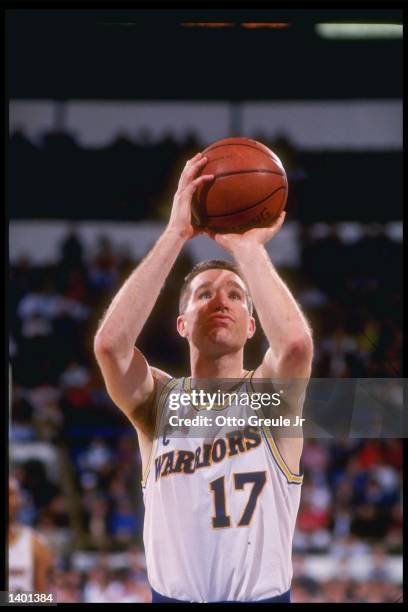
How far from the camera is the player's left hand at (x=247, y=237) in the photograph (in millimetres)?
3055

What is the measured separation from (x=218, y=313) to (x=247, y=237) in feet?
1.06

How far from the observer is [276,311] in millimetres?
2836

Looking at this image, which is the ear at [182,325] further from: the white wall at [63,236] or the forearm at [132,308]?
the white wall at [63,236]

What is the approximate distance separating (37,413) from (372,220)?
320cm

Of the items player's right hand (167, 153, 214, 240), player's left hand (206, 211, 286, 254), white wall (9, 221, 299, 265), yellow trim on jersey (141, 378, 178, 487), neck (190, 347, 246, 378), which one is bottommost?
yellow trim on jersey (141, 378, 178, 487)

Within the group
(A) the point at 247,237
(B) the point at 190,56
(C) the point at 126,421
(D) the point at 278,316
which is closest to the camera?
(D) the point at 278,316

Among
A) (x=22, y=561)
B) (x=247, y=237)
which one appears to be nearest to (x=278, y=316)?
(x=247, y=237)

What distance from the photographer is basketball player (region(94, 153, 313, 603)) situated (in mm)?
2943

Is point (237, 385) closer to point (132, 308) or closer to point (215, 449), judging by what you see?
point (215, 449)

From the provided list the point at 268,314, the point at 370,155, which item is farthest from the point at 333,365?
the point at 268,314

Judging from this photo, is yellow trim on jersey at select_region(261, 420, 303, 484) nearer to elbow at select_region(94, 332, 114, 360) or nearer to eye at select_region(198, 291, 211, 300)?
eye at select_region(198, 291, 211, 300)

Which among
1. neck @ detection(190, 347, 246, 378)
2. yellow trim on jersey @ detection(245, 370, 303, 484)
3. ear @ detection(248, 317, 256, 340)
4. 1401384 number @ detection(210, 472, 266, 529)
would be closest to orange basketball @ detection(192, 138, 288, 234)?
ear @ detection(248, 317, 256, 340)

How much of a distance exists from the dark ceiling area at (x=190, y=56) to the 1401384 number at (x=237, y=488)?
2126mm

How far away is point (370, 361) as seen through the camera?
6.25 metres
